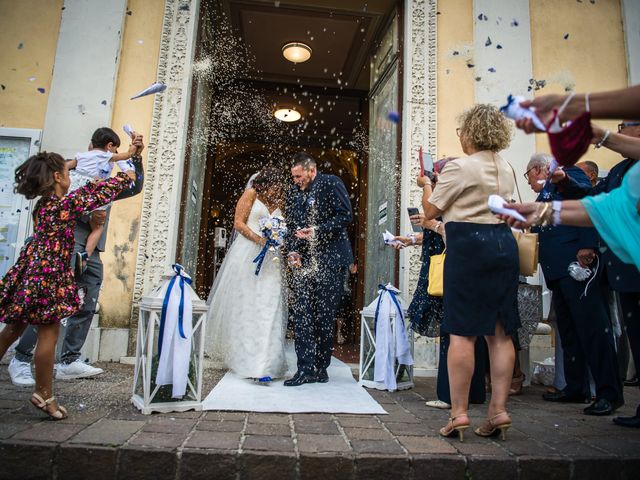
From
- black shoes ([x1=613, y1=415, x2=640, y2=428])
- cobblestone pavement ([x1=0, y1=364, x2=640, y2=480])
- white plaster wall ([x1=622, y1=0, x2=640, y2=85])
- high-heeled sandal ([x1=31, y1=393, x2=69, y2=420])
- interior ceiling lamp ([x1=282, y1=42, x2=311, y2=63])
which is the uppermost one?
interior ceiling lamp ([x1=282, y1=42, x2=311, y2=63])

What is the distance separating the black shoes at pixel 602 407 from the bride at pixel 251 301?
98.2 inches

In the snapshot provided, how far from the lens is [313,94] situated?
9414 mm

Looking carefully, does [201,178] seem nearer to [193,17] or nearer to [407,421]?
[193,17]

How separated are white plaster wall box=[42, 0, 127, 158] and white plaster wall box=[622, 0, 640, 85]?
6.51 m

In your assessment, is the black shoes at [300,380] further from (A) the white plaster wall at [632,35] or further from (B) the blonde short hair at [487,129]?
(A) the white plaster wall at [632,35]

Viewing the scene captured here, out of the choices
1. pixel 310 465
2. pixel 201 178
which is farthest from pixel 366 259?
pixel 310 465

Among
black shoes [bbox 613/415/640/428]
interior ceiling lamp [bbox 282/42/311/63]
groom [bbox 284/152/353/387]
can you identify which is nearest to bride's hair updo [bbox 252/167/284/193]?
groom [bbox 284/152/353/387]

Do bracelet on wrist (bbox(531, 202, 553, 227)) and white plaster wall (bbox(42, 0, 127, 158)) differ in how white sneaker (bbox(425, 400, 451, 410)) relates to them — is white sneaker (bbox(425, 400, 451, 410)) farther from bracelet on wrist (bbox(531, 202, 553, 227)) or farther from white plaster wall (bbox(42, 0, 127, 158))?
white plaster wall (bbox(42, 0, 127, 158))

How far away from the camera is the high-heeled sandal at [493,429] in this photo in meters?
2.59

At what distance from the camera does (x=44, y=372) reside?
103 inches

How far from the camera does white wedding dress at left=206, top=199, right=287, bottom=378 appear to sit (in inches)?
164

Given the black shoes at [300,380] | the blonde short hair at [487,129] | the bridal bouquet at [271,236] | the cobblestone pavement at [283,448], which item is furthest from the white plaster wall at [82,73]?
the blonde short hair at [487,129]

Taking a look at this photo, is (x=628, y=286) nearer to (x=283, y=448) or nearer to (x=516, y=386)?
(x=516, y=386)

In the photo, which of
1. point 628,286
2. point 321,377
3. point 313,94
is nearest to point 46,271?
point 321,377
